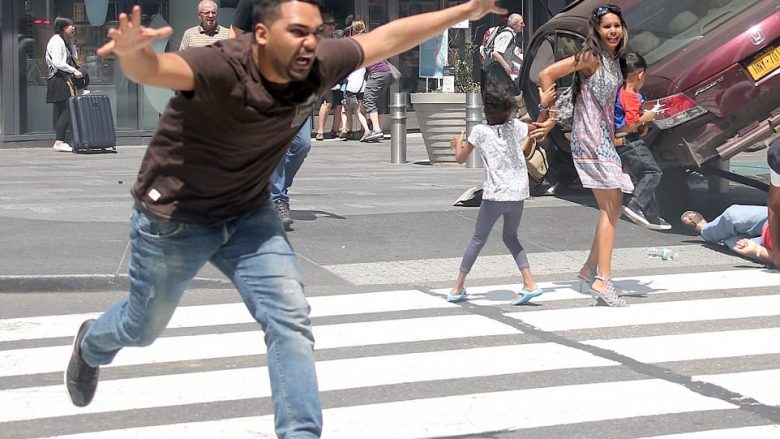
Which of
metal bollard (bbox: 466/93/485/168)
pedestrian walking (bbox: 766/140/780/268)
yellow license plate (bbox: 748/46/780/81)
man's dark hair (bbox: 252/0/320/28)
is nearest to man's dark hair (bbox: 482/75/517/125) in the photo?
pedestrian walking (bbox: 766/140/780/268)

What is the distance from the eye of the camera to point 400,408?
20.0ft

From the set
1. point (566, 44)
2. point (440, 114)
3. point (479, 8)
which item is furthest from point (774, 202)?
point (440, 114)

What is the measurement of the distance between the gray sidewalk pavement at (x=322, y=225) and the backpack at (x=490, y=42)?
4862mm

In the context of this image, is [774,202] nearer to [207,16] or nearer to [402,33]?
[402,33]

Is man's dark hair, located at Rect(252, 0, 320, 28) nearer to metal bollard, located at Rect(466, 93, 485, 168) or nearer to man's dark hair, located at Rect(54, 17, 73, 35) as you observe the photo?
metal bollard, located at Rect(466, 93, 485, 168)

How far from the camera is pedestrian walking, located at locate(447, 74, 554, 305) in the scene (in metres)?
8.53

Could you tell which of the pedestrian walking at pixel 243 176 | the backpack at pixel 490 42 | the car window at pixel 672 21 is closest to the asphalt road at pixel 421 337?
the pedestrian walking at pixel 243 176

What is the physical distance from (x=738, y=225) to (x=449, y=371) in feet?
14.4

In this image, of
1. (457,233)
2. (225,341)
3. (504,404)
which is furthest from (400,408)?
(457,233)

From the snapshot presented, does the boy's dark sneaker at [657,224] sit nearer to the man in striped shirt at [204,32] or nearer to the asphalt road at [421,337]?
the asphalt road at [421,337]

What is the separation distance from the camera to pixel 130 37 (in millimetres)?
4020

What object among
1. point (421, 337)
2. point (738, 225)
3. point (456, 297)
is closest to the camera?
point (421, 337)

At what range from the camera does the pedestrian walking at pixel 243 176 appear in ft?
14.7

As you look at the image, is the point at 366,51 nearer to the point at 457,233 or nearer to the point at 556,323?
the point at 556,323
